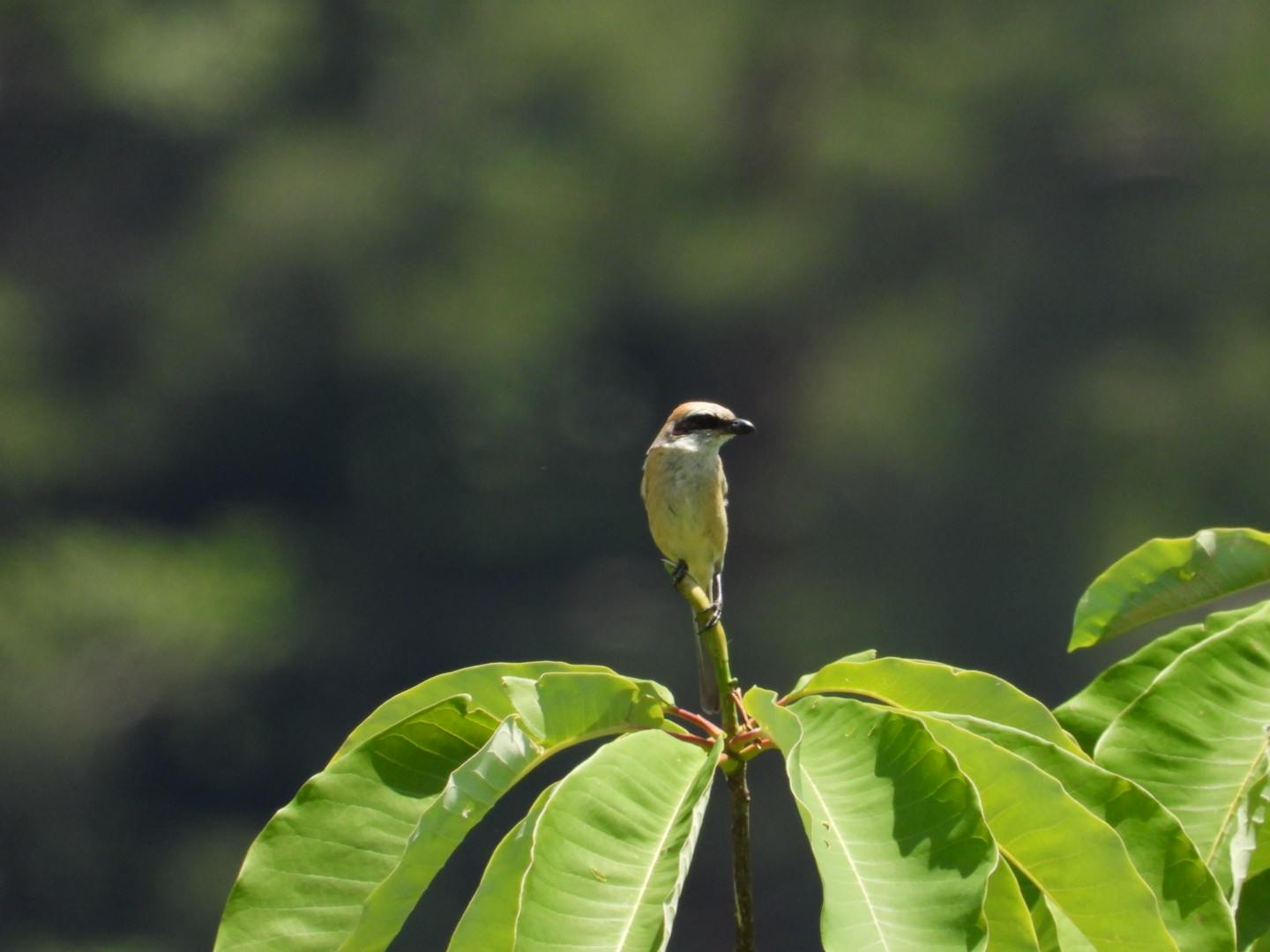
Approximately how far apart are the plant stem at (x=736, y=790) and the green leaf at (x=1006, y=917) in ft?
0.93

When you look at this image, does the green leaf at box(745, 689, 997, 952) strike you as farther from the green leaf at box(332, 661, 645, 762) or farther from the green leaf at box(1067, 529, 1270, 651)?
the green leaf at box(1067, 529, 1270, 651)

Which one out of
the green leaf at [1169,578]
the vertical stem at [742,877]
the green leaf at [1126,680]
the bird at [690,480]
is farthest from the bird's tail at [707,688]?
the vertical stem at [742,877]

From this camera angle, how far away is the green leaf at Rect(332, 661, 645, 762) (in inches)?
53.0

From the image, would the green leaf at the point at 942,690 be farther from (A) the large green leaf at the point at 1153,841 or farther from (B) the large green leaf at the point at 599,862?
(B) the large green leaf at the point at 599,862

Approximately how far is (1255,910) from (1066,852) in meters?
0.43

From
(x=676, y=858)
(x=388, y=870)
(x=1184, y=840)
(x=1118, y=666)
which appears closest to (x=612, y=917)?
(x=676, y=858)

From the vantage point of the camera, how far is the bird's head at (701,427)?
352 cm

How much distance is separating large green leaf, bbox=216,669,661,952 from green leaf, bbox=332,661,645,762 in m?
0.02

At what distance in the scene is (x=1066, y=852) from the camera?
3.58 feet

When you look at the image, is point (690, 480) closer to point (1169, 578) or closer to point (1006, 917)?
point (1169, 578)

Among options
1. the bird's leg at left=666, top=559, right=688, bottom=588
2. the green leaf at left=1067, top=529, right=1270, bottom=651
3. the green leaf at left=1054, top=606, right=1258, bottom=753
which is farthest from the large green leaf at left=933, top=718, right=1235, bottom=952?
the bird's leg at left=666, top=559, right=688, bottom=588

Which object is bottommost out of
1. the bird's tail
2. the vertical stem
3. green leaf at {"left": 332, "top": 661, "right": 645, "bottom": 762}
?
the bird's tail

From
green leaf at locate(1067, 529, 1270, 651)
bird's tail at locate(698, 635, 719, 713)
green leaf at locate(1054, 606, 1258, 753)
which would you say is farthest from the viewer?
bird's tail at locate(698, 635, 719, 713)

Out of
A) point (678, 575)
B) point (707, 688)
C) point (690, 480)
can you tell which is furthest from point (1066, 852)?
point (690, 480)
